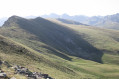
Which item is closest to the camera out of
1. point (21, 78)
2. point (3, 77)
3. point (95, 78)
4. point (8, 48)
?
point (3, 77)

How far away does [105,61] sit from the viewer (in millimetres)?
141500

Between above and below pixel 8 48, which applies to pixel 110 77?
below

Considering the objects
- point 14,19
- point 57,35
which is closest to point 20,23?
point 14,19

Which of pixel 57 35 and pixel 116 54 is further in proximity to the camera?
pixel 57 35

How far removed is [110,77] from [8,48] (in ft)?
166

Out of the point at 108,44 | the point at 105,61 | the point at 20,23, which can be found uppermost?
the point at 20,23

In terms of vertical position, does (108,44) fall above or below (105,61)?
above

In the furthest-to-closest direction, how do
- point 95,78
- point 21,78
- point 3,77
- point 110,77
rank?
point 110,77 < point 95,78 < point 21,78 < point 3,77

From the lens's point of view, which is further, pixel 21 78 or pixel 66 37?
pixel 66 37

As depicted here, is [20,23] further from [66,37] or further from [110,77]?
[110,77]

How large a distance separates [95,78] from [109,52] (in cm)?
10985

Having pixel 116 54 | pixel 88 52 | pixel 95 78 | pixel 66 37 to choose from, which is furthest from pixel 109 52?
pixel 95 78

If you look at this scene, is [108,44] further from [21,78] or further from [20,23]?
[21,78]

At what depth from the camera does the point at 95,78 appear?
2741 inches
